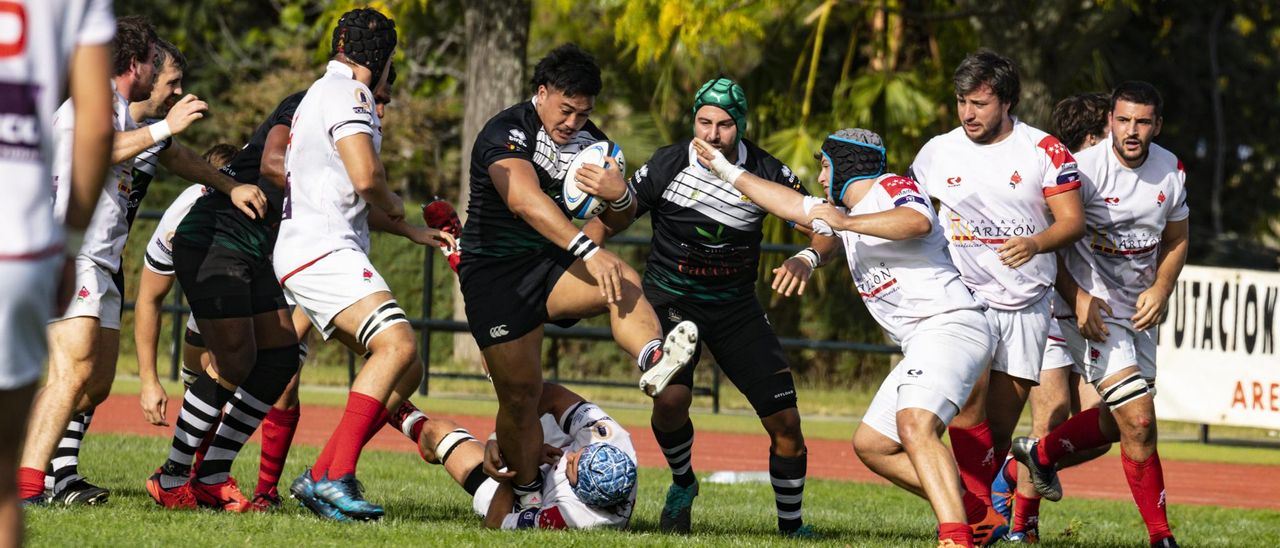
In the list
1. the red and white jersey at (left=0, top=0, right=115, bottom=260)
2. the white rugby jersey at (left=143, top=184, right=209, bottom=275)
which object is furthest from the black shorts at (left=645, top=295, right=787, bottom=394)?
the red and white jersey at (left=0, top=0, right=115, bottom=260)

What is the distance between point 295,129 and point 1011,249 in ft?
9.96

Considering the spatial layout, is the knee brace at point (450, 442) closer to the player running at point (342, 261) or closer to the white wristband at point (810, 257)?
the player running at point (342, 261)

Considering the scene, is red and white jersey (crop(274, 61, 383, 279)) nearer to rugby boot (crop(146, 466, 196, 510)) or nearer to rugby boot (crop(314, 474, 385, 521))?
rugby boot (crop(314, 474, 385, 521))

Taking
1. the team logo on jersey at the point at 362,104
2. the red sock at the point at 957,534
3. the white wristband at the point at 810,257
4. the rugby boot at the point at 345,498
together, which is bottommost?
the rugby boot at the point at 345,498

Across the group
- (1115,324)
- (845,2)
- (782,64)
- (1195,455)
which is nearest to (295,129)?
(1115,324)

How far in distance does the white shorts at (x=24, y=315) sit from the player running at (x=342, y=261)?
311 centimetres

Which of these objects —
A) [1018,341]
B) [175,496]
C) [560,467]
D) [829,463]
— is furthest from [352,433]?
[829,463]

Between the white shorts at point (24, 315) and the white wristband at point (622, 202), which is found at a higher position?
the white wristband at point (622, 202)

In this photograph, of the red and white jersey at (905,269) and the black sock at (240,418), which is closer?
the red and white jersey at (905,269)

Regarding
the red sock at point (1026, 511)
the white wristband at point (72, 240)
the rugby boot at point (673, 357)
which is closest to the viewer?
the white wristband at point (72, 240)

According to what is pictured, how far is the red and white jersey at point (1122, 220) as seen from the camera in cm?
720

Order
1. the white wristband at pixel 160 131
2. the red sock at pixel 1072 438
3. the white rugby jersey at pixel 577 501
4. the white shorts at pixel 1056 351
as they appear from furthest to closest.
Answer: the red sock at pixel 1072 438 → the white shorts at pixel 1056 351 → the white rugby jersey at pixel 577 501 → the white wristband at pixel 160 131

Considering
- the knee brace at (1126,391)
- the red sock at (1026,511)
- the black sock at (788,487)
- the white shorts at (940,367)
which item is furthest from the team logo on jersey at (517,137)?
the red sock at (1026,511)

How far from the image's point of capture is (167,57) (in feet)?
23.5
